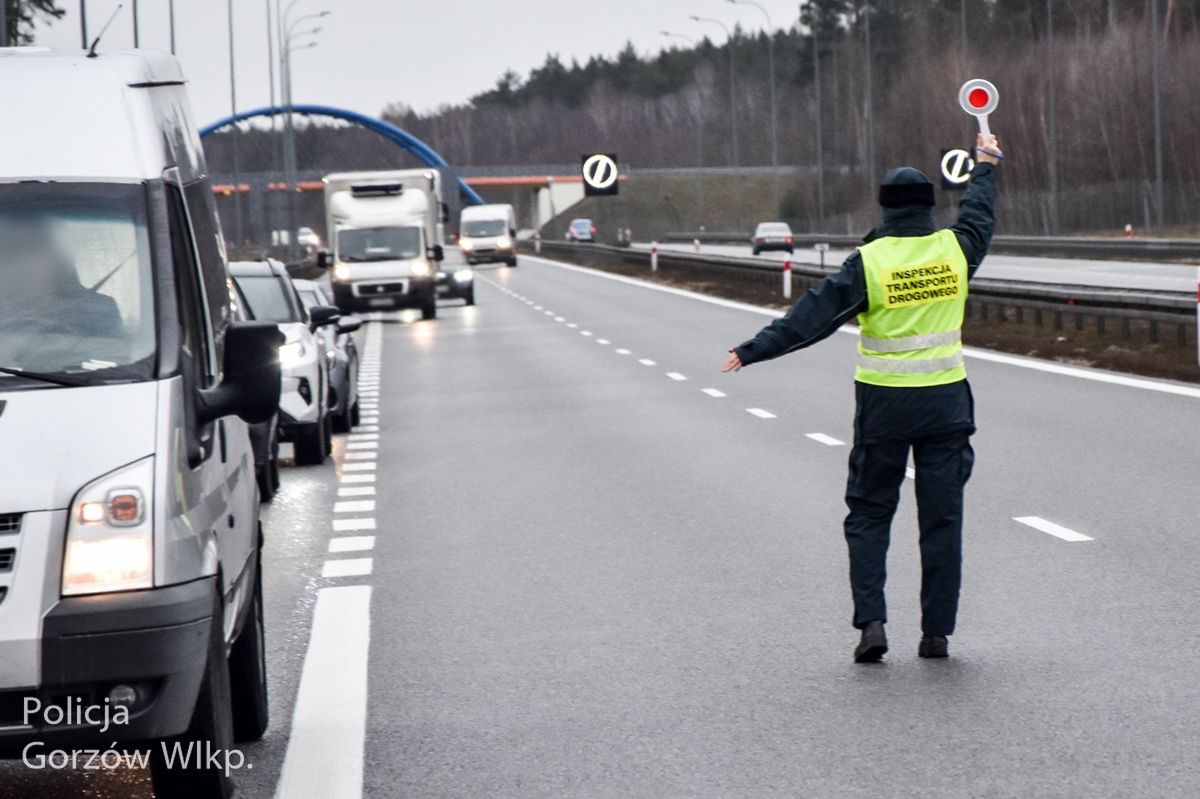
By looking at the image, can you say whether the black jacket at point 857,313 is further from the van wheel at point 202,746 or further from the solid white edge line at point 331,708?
the van wheel at point 202,746

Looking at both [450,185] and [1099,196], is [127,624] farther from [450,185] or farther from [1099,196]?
[450,185]

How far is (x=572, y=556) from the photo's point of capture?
10.7m

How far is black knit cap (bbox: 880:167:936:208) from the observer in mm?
7855

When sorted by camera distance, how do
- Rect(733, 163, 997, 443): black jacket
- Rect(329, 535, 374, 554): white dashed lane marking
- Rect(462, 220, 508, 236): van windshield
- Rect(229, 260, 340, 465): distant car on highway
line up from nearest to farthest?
Rect(733, 163, 997, 443): black jacket < Rect(329, 535, 374, 554): white dashed lane marking < Rect(229, 260, 340, 465): distant car on highway < Rect(462, 220, 508, 236): van windshield

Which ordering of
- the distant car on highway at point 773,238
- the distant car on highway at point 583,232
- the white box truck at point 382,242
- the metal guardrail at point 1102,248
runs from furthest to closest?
the distant car on highway at point 583,232
the distant car on highway at point 773,238
the metal guardrail at point 1102,248
the white box truck at point 382,242

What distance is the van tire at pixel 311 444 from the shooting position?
16.2m

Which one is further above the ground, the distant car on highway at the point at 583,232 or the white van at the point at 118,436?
the distant car on highway at the point at 583,232

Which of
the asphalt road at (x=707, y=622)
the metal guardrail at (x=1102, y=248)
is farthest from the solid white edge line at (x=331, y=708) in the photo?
the metal guardrail at (x=1102, y=248)

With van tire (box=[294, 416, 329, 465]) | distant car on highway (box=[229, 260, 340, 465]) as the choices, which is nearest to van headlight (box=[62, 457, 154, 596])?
distant car on highway (box=[229, 260, 340, 465])

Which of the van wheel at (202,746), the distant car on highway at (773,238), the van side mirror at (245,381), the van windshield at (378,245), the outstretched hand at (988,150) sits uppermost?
the distant car on highway at (773,238)

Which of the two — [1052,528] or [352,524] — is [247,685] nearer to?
[1052,528]

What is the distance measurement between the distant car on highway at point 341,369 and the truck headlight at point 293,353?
2.26 feet

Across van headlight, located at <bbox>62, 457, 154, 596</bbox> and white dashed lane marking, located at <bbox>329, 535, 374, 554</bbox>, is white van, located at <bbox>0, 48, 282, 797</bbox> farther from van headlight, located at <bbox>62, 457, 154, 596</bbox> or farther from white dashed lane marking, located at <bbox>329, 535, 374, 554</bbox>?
white dashed lane marking, located at <bbox>329, 535, 374, 554</bbox>

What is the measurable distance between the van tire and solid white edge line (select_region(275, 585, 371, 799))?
21.4ft
